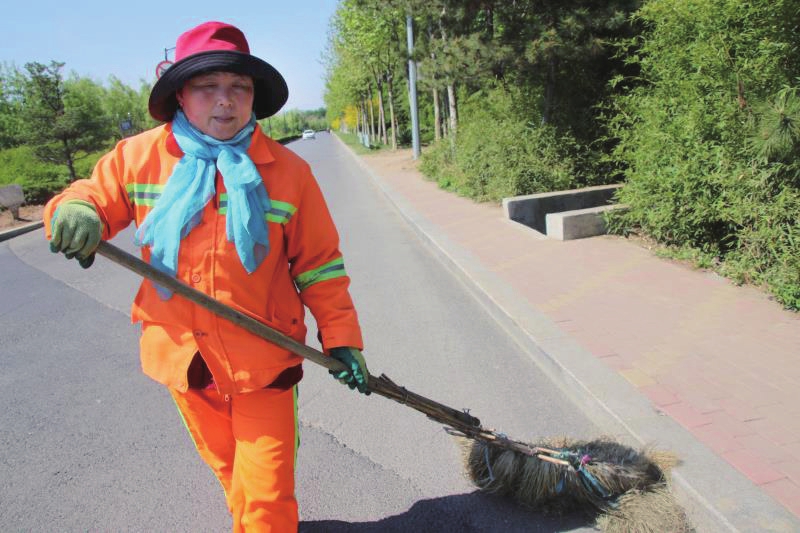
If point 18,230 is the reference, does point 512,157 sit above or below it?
above

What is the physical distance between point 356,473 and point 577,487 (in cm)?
107

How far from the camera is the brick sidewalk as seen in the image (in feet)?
9.25

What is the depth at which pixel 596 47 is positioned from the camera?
8898 millimetres

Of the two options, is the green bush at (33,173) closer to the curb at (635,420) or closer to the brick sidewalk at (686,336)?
the brick sidewalk at (686,336)

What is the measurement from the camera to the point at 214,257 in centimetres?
185

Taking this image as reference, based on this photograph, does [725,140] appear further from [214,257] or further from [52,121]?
[52,121]

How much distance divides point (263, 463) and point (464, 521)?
108cm

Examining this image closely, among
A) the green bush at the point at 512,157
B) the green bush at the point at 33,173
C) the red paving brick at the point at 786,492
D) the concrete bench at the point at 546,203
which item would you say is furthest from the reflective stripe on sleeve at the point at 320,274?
the green bush at the point at 33,173

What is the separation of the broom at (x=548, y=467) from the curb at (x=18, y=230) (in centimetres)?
1260

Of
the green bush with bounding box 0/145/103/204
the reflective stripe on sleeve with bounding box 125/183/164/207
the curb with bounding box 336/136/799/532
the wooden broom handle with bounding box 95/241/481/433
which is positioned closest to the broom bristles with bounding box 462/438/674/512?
the curb with bounding box 336/136/799/532

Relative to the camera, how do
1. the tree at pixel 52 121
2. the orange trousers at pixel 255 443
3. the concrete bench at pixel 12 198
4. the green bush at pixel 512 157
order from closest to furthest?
the orange trousers at pixel 255 443, the green bush at pixel 512 157, the concrete bench at pixel 12 198, the tree at pixel 52 121

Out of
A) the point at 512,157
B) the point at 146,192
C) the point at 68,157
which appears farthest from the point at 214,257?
the point at 68,157

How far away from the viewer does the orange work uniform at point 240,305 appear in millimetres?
1865

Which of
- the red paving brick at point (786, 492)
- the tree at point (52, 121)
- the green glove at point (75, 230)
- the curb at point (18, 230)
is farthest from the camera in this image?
the tree at point (52, 121)
